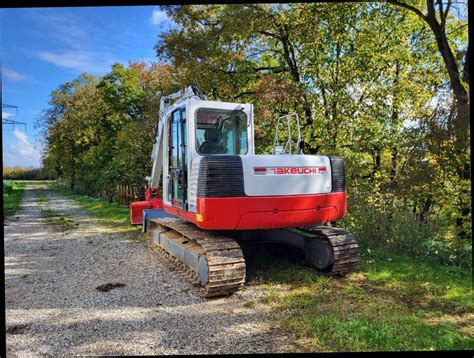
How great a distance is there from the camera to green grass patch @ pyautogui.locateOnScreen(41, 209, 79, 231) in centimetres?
1015

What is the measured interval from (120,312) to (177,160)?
2312 mm

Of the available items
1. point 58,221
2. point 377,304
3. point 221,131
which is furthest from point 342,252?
point 58,221

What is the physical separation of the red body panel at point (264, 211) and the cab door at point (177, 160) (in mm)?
897

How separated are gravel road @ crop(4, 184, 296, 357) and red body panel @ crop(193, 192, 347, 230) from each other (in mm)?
833

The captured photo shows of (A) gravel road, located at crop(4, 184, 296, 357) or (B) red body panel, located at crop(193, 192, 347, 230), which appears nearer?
(A) gravel road, located at crop(4, 184, 296, 357)

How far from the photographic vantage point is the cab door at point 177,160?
5.32 m

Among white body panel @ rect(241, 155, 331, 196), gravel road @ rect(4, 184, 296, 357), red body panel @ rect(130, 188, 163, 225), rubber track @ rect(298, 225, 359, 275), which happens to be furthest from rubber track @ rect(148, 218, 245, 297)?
red body panel @ rect(130, 188, 163, 225)

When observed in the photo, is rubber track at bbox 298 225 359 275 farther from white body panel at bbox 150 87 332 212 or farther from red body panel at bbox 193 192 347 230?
white body panel at bbox 150 87 332 212

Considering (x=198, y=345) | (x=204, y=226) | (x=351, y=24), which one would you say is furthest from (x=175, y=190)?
(x=351, y=24)

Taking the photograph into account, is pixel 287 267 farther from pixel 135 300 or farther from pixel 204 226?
pixel 135 300

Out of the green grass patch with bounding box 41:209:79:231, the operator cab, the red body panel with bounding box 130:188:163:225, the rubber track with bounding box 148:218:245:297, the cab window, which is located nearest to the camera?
the rubber track with bounding box 148:218:245:297

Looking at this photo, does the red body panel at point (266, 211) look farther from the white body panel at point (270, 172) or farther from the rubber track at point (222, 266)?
the rubber track at point (222, 266)

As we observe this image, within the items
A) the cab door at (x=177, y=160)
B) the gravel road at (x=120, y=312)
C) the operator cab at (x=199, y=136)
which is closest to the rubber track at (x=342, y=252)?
the gravel road at (x=120, y=312)

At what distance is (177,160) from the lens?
5.70 meters
